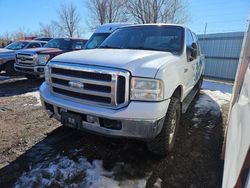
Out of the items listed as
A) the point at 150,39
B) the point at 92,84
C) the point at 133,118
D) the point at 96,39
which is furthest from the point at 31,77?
the point at 133,118

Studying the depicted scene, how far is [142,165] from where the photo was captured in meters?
3.31

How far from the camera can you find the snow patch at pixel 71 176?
9.29 ft

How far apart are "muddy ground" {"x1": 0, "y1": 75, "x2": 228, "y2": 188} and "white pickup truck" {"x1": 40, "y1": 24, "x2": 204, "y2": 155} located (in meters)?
0.35

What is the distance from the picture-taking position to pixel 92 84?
118 inches

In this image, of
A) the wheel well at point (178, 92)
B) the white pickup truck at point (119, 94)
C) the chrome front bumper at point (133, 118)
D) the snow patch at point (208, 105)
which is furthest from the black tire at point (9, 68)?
the wheel well at point (178, 92)

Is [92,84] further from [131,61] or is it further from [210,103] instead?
[210,103]

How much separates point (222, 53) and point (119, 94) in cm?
1098

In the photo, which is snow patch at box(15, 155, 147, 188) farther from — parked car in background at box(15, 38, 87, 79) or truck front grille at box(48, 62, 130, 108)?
parked car in background at box(15, 38, 87, 79)

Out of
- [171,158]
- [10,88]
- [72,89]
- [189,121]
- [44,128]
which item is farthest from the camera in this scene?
[10,88]

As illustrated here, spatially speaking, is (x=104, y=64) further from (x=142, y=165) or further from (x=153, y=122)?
(x=142, y=165)

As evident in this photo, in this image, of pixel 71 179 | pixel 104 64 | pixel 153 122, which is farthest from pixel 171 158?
pixel 104 64

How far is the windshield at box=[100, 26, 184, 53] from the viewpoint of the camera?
4.08 meters

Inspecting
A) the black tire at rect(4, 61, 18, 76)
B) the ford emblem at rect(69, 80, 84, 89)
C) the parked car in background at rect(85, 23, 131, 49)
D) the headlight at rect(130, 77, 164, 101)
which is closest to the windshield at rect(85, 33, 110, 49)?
the parked car in background at rect(85, 23, 131, 49)

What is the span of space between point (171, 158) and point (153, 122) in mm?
1055
